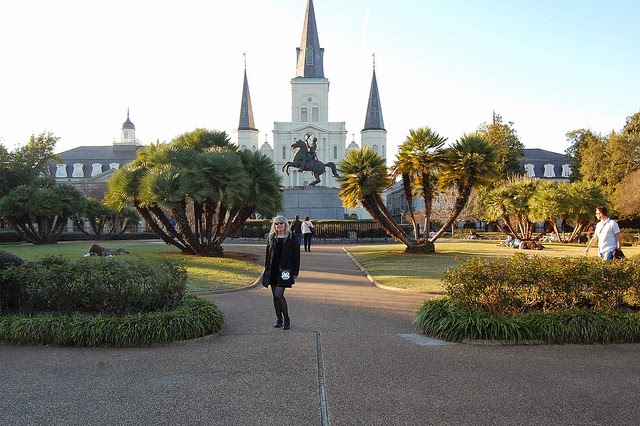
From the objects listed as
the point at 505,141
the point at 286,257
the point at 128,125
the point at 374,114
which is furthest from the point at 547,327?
the point at 128,125

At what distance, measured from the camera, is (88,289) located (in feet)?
26.1

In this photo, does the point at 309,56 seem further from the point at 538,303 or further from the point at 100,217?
the point at 538,303

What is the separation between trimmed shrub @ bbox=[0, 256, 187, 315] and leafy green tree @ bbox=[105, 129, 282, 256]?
34.0ft

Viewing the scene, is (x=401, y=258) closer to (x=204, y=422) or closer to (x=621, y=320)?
(x=621, y=320)

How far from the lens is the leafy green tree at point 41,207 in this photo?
31.4m

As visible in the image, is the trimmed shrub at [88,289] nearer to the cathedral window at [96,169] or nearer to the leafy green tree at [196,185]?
the leafy green tree at [196,185]

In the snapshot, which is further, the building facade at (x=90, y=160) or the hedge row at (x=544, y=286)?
the building facade at (x=90, y=160)

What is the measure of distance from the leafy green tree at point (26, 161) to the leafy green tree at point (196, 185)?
2597 cm

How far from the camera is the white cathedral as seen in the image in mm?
94562

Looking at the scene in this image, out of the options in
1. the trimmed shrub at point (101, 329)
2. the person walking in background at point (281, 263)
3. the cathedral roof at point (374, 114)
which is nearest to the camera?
the trimmed shrub at point (101, 329)

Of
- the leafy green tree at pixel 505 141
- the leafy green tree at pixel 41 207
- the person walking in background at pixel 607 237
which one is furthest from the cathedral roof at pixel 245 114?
the person walking in background at pixel 607 237

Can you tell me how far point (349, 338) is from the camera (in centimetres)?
754

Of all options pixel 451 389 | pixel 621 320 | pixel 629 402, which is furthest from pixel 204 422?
pixel 621 320

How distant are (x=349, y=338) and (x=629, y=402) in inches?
137
